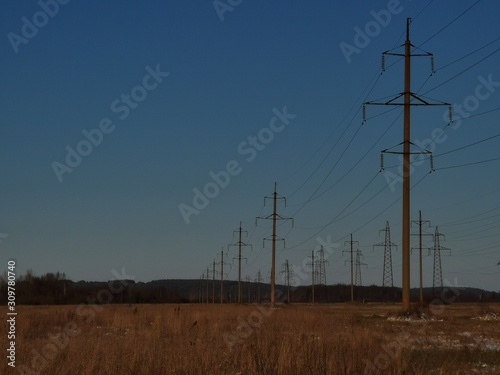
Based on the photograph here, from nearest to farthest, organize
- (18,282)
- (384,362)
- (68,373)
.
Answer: (68,373)
(384,362)
(18,282)

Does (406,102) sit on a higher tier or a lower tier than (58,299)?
higher

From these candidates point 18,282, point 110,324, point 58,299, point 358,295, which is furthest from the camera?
point 358,295

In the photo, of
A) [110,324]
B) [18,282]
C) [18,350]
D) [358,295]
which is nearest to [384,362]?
[18,350]

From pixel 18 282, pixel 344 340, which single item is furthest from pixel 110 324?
pixel 18 282

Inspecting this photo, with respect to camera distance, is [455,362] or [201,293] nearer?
[455,362]

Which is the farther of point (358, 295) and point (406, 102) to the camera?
point (358, 295)

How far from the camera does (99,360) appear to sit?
13.4 meters

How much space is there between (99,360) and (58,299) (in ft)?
313

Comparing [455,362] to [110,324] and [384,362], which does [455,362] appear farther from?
[110,324]

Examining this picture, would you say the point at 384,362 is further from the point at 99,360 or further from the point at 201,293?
the point at 201,293

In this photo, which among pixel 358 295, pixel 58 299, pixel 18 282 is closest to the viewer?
pixel 58 299

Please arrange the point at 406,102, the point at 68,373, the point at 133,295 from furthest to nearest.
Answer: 1. the point at 133,295
2. the point at 406,102
3. the point at 68,373

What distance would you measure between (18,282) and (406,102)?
8785 cm

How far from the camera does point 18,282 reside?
374 ft
